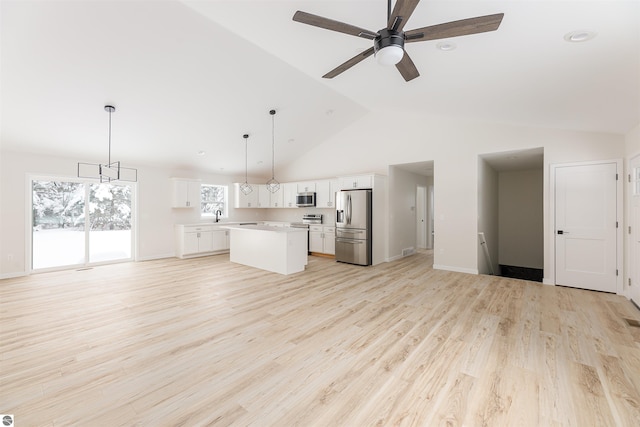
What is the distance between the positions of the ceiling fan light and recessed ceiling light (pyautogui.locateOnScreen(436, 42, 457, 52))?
104cm

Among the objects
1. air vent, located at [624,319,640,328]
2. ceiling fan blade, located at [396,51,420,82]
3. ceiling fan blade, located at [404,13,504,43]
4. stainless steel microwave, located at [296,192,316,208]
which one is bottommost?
air vent, located at [624,319,640,328]

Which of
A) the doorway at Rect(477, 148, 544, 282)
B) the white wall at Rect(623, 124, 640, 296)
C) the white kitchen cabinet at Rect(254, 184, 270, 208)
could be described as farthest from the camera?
the white kitchen cabinet at Rect(254, 184, 270, 208)

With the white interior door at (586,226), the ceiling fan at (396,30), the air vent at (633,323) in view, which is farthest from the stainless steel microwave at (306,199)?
the air vent at (633,323)

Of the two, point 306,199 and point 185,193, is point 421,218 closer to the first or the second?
point 306,199

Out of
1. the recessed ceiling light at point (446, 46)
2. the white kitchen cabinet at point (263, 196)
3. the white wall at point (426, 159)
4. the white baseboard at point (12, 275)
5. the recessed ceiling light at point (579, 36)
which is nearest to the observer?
the recessed ceiling light at point (579, 36)

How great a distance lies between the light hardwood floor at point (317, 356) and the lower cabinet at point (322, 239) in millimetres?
2911

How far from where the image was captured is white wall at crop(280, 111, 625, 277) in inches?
177

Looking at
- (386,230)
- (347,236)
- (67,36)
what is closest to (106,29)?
(67,36)

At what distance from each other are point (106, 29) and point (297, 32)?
7.10 ft

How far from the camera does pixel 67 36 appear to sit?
119 inches

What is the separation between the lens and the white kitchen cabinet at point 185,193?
7191 millimetres

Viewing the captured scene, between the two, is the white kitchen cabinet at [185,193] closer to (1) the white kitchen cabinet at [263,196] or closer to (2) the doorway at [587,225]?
(1) the white kitchen cabinet at [263,196]

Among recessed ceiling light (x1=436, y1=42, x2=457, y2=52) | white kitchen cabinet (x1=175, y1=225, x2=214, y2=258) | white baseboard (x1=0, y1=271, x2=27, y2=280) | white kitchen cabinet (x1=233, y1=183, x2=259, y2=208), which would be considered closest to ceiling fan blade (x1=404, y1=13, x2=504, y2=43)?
recessed ceiling light (x1=436, y1=42, x2=457, y2=52)

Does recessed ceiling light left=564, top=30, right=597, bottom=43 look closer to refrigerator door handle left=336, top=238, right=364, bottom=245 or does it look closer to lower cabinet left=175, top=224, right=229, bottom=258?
refrigerator door handle left=336, top=238, right=364, bottom=245
